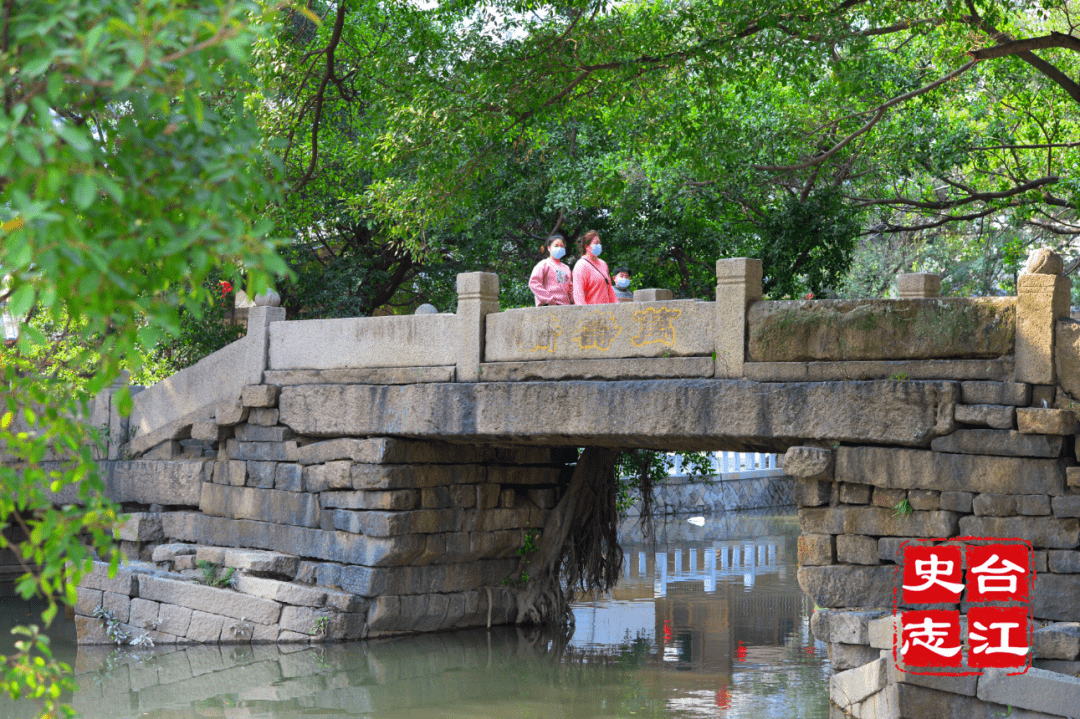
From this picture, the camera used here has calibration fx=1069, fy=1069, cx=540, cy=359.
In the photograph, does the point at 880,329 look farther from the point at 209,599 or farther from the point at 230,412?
the point at 209,599

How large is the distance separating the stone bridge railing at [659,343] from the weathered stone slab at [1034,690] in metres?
1.97

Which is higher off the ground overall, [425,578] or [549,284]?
[549,284]

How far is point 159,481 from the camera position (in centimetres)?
1163

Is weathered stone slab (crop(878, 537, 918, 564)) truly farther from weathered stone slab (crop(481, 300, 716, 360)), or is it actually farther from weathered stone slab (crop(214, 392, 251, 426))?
weathered stone slab (crop(214, 392, 251, 426))

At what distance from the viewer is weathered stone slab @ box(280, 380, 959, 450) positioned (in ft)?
24.8

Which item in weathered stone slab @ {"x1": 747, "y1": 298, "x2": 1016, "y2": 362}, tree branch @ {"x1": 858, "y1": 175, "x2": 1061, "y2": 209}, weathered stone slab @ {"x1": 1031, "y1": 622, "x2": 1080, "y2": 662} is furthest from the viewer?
tree branch @ {"x1": 858, "y1": 175, "x2": 1061, "y2": 209}

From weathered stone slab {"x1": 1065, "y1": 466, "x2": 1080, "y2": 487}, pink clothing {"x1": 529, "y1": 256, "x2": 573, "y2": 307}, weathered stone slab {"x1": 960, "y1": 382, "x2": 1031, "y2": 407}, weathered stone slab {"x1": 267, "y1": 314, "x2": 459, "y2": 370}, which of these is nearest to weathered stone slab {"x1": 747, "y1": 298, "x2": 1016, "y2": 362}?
weathered stone slab {"x1": 960, "y1": 382, "x2": 1031, "y2": 407}

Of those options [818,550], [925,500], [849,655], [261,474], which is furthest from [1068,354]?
[261,474]

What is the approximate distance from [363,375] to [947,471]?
5355 mm

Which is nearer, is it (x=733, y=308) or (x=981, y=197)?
(x=733, y=308)

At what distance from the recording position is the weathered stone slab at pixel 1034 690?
6.14 m

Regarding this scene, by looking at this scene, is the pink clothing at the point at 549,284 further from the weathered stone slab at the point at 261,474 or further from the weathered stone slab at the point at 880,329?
the weathered stone slab at the point at 261,474

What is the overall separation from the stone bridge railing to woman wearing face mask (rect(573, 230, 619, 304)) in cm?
58

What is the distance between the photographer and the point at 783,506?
2562 centimetres
